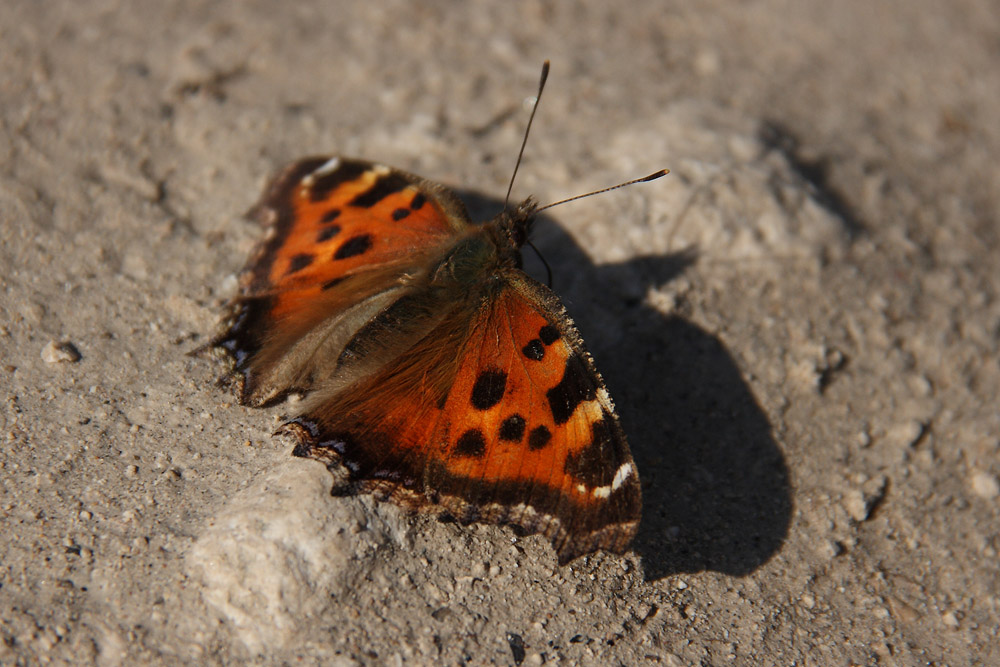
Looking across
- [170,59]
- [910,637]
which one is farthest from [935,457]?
[170,59]

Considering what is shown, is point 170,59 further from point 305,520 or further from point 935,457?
point 935,457

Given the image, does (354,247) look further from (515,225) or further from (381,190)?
(515,225)

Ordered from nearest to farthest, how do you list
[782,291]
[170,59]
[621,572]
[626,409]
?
[621,572], [626,409], [782,291], [170,59]

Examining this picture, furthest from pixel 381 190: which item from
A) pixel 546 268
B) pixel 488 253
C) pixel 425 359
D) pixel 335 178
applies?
pixel 425 359

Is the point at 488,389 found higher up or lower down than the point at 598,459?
higher up

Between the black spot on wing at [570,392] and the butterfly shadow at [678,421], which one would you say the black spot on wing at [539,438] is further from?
the butterfly shadow at [678,421]

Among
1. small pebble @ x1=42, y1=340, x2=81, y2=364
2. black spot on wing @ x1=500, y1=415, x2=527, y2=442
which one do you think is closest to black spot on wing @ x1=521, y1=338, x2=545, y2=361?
black spot on wing @ x1=500, y1=415, x2=527, y2=442

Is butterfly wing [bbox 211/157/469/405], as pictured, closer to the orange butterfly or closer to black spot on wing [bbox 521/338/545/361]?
the orange butterfly
